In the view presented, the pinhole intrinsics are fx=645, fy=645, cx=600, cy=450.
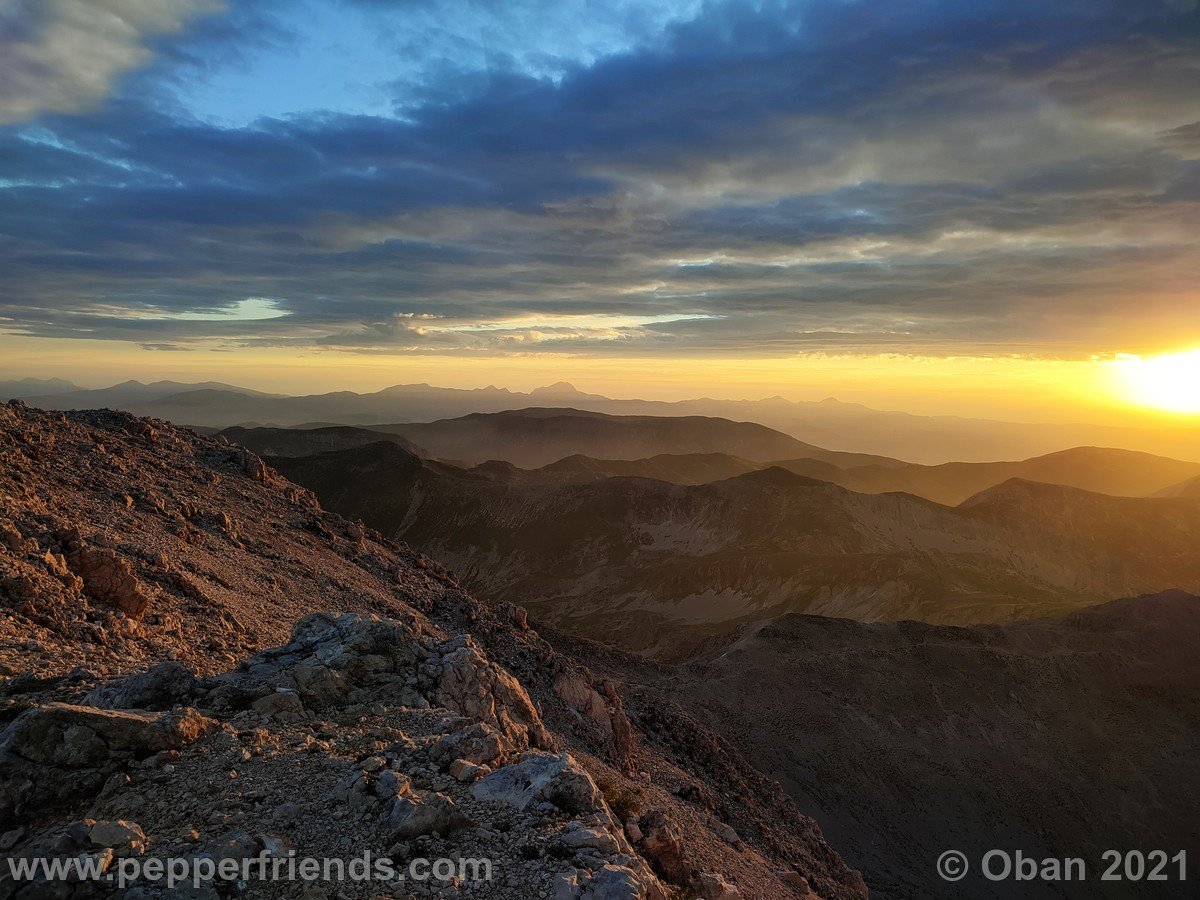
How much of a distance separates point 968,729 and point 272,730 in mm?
36713

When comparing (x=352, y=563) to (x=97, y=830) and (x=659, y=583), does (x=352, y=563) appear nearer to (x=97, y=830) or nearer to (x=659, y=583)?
(x=97, y=830)

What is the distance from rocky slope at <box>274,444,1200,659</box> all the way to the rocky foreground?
37178mm

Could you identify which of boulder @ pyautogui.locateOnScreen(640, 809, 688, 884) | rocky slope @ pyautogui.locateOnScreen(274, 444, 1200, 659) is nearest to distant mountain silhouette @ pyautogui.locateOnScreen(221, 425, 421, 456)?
rocky slope @ pyautogui.locateOnScreen(274, 444, 1200, 659)

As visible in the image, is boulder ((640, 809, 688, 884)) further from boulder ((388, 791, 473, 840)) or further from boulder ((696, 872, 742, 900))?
boulder ((388, 791, 473, 840))

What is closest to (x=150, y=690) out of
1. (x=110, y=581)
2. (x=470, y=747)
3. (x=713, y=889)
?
(x=470, y=747)

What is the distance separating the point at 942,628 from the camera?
40.6 metres

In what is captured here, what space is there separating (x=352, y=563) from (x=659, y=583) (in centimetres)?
5141

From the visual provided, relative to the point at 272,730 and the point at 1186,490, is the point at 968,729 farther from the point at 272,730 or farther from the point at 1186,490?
the point at 1186,490

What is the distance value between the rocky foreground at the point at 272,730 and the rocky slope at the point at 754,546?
37178 millimetres

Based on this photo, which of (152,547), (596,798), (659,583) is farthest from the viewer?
(659,583)

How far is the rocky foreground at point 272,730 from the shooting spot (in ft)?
21.0

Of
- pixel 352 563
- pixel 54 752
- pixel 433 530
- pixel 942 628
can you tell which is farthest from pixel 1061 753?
pixel 433 530

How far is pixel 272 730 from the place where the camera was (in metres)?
8.10

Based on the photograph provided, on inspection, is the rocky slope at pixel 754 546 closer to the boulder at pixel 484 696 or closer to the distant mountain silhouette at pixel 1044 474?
the boulder at pixel 484 696
